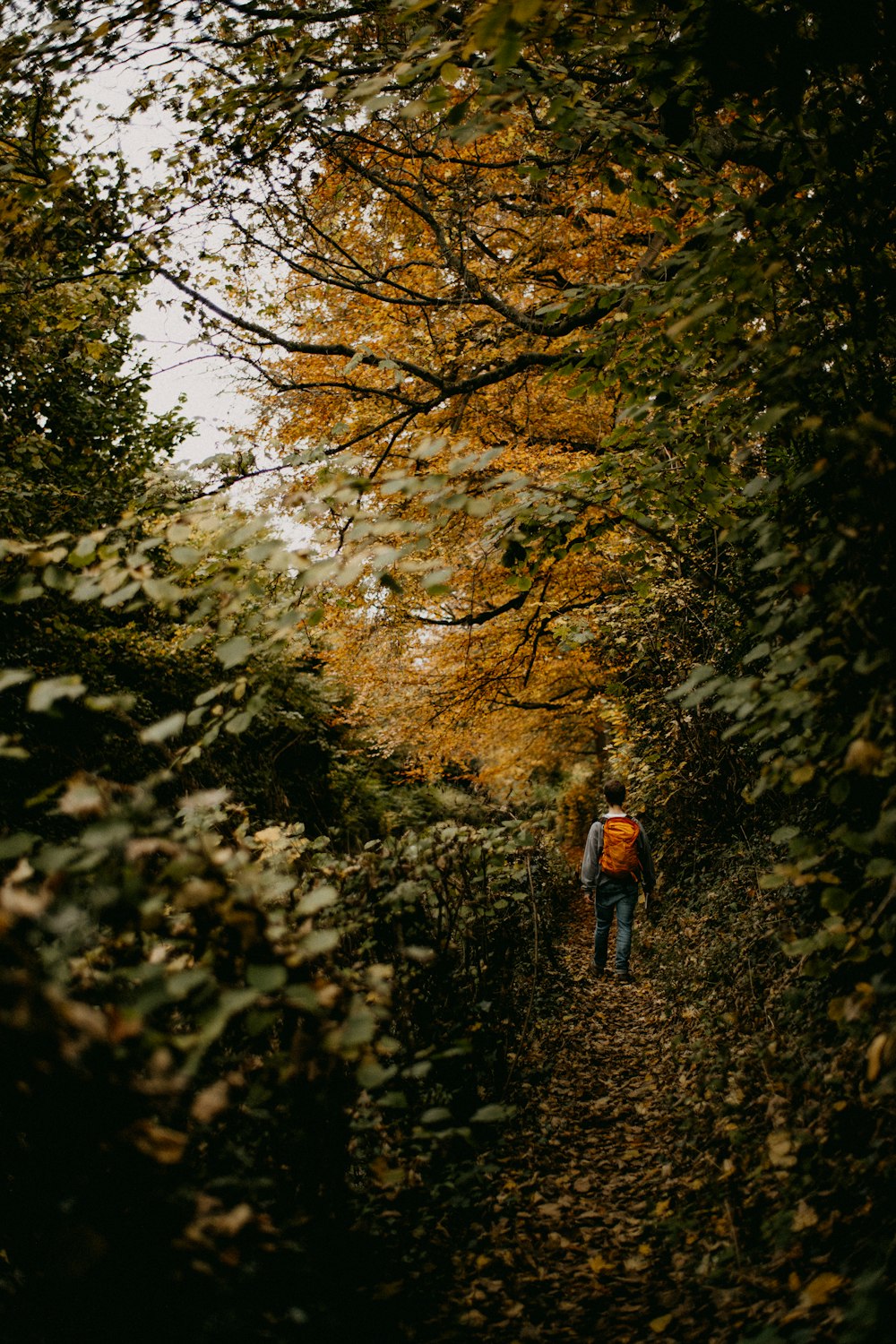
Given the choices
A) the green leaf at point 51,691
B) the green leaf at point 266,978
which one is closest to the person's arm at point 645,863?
the green leaf at point 266,978

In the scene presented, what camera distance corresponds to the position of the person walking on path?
244 inches

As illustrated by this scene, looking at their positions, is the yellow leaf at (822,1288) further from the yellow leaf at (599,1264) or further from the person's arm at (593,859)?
the person's arm at (593,859)

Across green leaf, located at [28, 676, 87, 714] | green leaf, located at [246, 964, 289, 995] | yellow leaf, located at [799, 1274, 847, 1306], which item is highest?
green leaf, located at [28, 676, 87, 714]

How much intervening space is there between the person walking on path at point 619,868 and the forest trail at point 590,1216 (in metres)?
1.27

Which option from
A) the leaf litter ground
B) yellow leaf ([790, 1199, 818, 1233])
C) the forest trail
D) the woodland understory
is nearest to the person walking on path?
the woodland understory

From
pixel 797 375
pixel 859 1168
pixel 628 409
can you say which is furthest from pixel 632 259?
pixel 859 1168

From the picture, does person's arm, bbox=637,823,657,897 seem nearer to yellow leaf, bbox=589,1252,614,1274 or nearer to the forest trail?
the forest trail

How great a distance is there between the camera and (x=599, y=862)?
636 cm

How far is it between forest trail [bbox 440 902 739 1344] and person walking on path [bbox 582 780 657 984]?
50.0 inches

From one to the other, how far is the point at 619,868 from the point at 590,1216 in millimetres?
3327

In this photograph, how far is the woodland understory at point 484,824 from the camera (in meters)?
1.51

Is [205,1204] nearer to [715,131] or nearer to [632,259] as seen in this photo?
[715,131]

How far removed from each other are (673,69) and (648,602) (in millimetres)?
4481

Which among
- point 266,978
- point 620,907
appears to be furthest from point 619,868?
point 266,978
